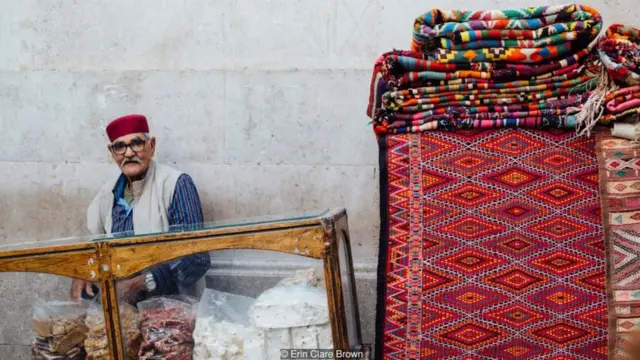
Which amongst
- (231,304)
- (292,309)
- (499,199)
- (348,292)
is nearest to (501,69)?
(499,199)

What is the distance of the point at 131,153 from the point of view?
3.67 meters

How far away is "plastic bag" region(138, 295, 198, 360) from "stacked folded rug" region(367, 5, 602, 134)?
1.05 metres

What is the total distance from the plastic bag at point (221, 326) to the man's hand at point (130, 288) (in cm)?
22

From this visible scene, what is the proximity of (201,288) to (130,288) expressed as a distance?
0.25m

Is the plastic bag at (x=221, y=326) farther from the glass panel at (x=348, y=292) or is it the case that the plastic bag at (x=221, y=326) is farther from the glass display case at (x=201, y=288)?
the glass panel at (x=348, y=292)

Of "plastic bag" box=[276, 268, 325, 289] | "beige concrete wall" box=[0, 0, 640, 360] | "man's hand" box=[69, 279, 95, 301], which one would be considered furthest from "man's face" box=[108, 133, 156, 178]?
"plastic bag" box=[276, 268, 325, 289]

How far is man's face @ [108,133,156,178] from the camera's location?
12.1 ft

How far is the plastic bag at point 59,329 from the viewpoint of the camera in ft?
9.16

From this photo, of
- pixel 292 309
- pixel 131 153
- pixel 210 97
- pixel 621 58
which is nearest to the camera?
pixel 292 309

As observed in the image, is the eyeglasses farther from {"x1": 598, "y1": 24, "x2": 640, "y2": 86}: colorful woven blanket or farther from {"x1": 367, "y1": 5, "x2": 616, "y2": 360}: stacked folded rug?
{"x1": 598, "y1": 24, "x2": 640, "y2": 86}: colorful woven blanket

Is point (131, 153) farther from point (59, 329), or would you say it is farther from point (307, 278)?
point (307, 278)

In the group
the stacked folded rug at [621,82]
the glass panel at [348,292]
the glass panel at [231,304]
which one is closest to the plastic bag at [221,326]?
the glass panel at [231,304]

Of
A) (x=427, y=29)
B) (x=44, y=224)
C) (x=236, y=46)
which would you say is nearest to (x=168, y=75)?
(x=236, y=46)

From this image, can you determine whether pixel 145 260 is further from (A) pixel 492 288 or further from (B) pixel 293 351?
(A) pixel 492 288
